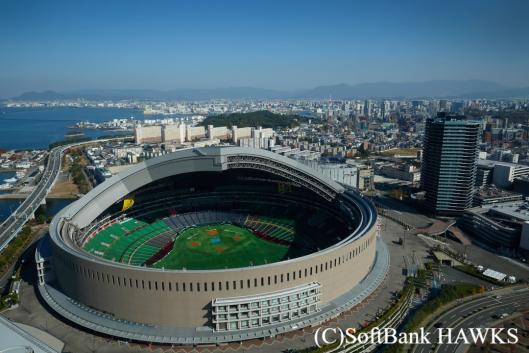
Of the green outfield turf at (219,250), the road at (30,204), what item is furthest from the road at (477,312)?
the road at (30,204)

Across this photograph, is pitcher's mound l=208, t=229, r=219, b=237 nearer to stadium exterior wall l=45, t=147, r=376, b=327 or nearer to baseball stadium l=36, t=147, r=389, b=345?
baseball stadium l=36, t=147, r=389, b=345

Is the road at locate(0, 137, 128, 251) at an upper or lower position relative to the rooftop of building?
lower

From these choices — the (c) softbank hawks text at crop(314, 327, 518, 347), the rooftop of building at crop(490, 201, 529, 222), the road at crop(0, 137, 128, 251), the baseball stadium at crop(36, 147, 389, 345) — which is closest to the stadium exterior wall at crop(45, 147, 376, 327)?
the baseball stadium at crop(36, 147, 389, 345)

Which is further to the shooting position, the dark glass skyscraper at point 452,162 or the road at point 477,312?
the dark glass skyscraper at point 452,162

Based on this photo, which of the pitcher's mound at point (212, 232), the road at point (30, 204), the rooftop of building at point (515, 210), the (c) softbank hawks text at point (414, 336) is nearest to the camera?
the (c) softbank hawks text at point (414, 336)

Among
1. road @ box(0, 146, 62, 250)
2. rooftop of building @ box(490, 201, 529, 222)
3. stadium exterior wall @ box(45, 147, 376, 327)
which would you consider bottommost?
road @ box(0, 146, 62, 250)

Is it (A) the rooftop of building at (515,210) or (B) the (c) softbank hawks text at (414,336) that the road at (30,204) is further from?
(A) the rooftop of building at (515,210)

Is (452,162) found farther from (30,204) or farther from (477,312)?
(30,204)
